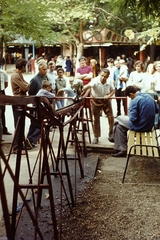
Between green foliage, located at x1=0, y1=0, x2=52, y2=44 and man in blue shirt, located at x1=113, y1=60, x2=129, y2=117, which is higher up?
green foliage, located at x1=0, y1=0, x2=52, y2=44

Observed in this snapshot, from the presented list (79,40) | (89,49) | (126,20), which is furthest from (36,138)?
(89,49)

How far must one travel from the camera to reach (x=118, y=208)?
180 inches

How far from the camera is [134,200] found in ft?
16.0

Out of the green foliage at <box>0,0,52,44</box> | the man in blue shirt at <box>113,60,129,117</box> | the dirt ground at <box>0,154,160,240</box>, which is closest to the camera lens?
the dirt ground at <box>0,154,160,240</box>

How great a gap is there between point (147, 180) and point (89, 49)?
3013cm

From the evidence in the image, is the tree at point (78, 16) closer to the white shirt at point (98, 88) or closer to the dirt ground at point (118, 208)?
the white shirt at point (98, 88)

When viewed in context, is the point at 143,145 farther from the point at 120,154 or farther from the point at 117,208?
the point at 120,154

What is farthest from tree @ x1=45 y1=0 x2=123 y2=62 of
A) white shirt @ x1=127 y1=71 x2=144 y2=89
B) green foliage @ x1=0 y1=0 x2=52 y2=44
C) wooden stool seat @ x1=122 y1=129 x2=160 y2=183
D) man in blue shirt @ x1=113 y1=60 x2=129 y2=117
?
wooden stool seat @ x1=122 y1=129 x2=160 y2=183

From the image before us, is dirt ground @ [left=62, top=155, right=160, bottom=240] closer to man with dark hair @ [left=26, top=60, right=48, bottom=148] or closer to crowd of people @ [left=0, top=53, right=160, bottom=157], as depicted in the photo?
crowd of people @ [left=0, top=53, right=160, bottom=157]

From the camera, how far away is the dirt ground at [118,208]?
3.88 m

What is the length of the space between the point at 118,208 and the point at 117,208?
1cm

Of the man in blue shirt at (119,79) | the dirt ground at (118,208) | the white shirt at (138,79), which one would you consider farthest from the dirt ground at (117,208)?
the man in blue shirt at (119,79)

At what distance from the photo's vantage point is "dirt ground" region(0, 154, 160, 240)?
3873mm

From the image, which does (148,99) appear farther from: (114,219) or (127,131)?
(114,219)
